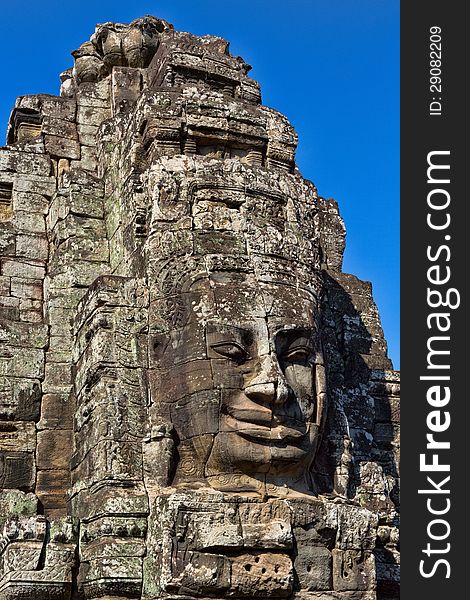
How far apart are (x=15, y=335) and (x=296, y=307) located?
3.05 meters

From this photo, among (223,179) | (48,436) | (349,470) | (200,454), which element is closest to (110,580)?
(200,454)

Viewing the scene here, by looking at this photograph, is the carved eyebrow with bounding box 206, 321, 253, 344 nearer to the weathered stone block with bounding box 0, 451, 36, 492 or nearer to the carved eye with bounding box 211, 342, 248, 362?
the carved eye with bounding box 211, 342, 248, 362

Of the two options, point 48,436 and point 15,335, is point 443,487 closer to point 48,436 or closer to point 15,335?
point 48,436

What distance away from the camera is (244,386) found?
31.6 ft

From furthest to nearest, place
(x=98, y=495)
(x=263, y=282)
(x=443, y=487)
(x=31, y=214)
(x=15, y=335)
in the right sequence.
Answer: (x=31, y=214), (x=15, y=335), (x=263, y=282), (x=98, y=495), (x=443, y=487)

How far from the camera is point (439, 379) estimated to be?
28.9ft

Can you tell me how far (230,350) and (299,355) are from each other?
76 cm

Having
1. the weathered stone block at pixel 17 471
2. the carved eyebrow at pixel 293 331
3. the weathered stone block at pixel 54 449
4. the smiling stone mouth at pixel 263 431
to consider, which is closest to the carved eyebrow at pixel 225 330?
the carved eyebrow at pixel 293 331

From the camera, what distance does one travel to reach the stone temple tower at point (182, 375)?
9234 millimetres

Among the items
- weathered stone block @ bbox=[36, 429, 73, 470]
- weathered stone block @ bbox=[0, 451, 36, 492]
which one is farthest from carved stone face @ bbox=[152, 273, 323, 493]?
weathered stone block @ bbox=[0, 451, 36, 492]

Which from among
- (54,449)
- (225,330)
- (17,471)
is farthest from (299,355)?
(17,471)

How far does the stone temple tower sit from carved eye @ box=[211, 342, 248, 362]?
20 millimetres

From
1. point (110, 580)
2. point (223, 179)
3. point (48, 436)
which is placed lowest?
point (110, 580)

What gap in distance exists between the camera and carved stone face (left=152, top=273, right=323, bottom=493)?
950cm
